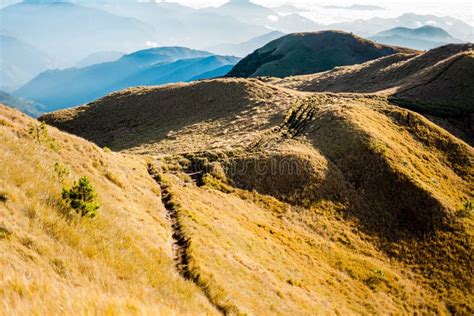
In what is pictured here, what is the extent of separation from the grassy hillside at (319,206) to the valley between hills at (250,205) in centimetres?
18

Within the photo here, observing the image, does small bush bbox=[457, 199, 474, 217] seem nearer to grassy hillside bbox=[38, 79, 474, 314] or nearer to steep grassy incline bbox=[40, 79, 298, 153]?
grassy hillside bbox=[38, 79, 474, 314]

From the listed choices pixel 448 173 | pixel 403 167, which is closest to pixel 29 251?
pixel 403 167

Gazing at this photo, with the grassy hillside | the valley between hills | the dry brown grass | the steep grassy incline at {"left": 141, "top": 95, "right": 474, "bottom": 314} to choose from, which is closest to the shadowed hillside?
the valley between hills

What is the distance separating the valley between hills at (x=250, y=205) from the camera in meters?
7.49

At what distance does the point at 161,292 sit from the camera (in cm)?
809

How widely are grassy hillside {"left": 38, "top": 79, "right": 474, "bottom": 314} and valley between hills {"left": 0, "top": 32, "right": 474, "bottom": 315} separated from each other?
0.18 metres

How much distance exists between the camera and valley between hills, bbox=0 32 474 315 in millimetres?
7488

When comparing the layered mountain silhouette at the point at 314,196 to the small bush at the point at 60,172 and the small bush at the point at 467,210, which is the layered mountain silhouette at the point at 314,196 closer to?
the small bush at the point at 467,210

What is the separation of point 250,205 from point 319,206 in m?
7.92

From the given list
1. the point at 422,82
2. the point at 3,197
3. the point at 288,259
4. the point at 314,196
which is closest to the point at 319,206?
the point at 314,196

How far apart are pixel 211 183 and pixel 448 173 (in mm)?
34336

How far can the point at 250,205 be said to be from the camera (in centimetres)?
3359

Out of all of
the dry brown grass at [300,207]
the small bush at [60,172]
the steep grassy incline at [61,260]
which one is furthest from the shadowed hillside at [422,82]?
the steep grassy incline at [61,260]

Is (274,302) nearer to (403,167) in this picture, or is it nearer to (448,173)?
(403,167)
